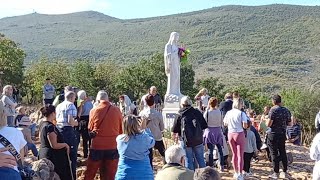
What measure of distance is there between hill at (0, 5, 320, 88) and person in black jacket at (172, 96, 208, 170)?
5476 centimetres

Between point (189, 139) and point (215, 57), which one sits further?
point (215, 57)

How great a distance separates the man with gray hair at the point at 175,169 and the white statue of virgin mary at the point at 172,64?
10.4m

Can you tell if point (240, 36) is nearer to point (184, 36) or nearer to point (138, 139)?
point (184, 36)

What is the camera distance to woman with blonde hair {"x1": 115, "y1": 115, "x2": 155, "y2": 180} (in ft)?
18.2

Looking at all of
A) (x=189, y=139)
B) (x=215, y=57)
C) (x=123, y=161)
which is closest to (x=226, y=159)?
(x=189, y=139)

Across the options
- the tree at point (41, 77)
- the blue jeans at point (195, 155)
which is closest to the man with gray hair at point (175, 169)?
the blue jeans at point (195, 155)

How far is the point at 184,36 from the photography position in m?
100

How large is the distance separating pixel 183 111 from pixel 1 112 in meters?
4.04

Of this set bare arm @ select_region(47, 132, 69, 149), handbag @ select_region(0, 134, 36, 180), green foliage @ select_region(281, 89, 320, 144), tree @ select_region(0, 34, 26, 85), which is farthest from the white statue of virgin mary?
tree @ select_region(0, 34, 26, 85)

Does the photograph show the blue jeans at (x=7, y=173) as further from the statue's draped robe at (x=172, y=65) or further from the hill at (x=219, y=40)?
the hill at (x=219, y=40)

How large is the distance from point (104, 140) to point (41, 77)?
3165 centimetres

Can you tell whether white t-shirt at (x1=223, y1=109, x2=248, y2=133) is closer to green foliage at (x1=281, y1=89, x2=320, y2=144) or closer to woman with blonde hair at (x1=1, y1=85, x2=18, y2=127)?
woman with blonde hair at (x1=1, y1=85, x2=18, y2=127)

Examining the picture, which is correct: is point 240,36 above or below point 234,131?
above

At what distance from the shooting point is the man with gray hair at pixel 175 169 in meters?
4.81
